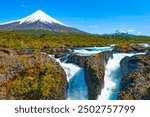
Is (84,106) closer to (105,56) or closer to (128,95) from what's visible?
(128,95)

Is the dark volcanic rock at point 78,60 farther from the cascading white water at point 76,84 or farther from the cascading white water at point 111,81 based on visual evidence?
the cascading white water at point 111,81

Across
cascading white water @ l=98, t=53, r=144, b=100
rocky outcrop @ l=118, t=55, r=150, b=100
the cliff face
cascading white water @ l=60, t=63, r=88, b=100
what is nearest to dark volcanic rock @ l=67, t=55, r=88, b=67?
cascading white water @ l=60, t=63, r=88, b=100

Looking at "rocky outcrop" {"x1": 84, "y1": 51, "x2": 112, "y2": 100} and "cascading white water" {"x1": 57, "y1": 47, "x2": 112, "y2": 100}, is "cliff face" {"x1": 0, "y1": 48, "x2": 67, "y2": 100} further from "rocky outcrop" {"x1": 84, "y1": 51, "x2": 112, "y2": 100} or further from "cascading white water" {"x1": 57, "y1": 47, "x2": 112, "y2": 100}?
"cascading white water" {"x1": 57, "y1": 47, "x2": 112, "y2": 100}

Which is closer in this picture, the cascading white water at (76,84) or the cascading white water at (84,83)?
the cascading white water at (84,83)

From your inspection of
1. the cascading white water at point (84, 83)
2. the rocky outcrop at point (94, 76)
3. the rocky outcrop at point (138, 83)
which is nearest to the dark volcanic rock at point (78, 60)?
the cascading white water at point (84, 83)

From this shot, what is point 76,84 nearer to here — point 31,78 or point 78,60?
point 78,60

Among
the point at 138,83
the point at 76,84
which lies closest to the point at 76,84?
the point at 76,84
